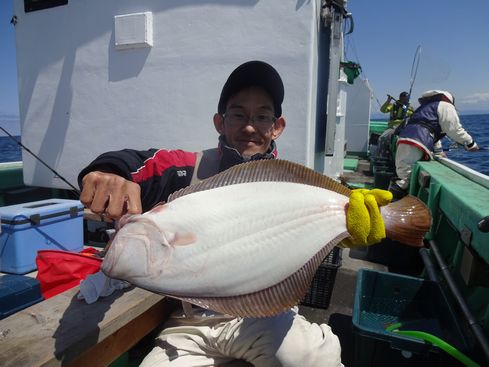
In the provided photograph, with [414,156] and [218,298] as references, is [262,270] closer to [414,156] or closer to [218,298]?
[218,298]

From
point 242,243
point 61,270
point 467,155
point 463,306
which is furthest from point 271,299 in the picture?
point 467,155

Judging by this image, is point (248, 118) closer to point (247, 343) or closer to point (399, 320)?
point (247, 343)

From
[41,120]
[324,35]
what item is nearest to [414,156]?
[324,35]

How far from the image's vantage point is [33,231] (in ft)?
11.1

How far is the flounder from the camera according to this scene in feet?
3.60

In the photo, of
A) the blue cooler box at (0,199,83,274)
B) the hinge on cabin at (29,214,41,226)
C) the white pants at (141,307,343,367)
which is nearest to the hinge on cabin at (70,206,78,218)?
the blue cooler box at (0,199,83,274)

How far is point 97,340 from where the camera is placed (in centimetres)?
138

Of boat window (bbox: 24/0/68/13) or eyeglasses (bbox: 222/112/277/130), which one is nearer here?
eyeglasses (bbox: 222/112/277/130)

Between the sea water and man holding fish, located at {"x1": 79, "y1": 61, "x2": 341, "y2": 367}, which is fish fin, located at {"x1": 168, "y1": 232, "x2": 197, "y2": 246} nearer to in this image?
man holding fish, located at {"x1": 79, "y1": 61, "x2": 341, "y2": 367}

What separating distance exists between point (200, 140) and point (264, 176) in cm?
251

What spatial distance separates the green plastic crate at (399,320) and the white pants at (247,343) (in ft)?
1.72

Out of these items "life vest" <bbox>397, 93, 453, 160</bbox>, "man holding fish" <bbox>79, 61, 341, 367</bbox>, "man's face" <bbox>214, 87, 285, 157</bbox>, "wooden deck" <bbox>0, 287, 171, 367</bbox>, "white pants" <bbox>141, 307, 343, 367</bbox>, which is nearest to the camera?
"wooden deck" <bbox>0, 287, 171, 367</bbox>

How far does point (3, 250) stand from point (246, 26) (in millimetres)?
3382

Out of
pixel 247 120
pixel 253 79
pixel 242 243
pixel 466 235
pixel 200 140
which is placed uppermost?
pixel 253 79
